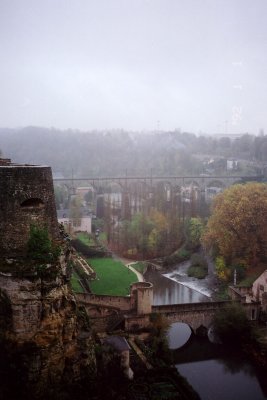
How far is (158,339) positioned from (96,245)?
20.0 metres

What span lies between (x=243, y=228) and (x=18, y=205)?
69.8 feet

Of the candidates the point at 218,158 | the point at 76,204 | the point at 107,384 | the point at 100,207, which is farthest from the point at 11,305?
the point at 218,158

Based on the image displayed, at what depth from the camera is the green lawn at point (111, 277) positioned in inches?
1103

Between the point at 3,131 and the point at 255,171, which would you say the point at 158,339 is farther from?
the point at 3,131

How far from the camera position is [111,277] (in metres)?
31.1

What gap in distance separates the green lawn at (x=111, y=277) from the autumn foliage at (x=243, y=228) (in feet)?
22.3

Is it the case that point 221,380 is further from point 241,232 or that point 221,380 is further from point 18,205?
point 241,232

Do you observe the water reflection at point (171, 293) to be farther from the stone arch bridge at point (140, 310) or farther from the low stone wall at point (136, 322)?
the low stone wall at point (136, 322)

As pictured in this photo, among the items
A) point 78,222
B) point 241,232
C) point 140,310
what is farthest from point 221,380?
point 78,222

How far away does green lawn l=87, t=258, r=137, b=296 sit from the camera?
1103 inches

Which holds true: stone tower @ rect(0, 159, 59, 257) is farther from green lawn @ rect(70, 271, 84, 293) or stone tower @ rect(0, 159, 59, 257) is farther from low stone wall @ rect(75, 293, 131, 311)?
green lawn @ rect(70, 271, 84, 293)

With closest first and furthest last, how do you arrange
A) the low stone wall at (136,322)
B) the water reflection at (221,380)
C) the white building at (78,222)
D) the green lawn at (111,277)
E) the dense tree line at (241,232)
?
the water reflection at (221,380), the low stone wall at (136,322), the green lawn at (111,277), the dense tree line at (241,232), the white building at (78,222)

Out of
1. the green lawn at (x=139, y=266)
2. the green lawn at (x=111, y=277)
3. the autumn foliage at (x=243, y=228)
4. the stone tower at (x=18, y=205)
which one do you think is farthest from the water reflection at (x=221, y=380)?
the green lawn at (x=139, y=266)

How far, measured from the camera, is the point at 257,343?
69.0 feet
